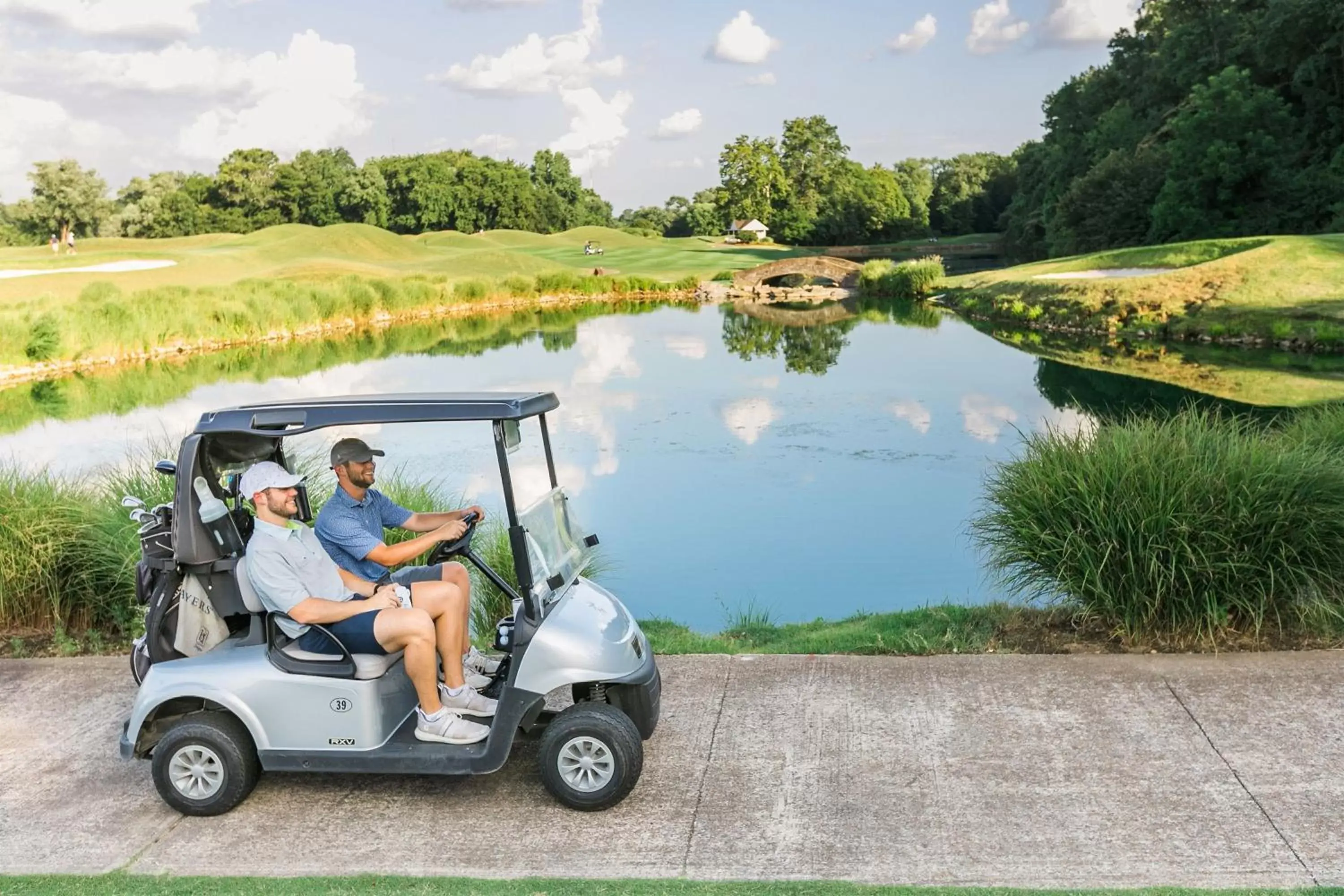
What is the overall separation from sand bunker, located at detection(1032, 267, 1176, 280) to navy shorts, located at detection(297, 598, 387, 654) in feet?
113

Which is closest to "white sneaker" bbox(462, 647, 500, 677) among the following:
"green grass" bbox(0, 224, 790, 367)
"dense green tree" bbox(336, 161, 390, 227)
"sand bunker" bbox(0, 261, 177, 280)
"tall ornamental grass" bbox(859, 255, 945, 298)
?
"green grass" bbox(0, 224, 790, 367)

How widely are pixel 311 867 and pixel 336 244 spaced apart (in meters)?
72.0

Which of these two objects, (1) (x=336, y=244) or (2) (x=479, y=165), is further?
(2) (x=479, y=165)

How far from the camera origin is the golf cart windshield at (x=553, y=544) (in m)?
5.02

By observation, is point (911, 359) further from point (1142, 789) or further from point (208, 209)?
point (208, 209)

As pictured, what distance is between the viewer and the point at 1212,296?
31.1 m

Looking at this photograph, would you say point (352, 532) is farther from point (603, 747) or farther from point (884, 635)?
point (884, 635)

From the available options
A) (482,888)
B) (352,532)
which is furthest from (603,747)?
(352,532)

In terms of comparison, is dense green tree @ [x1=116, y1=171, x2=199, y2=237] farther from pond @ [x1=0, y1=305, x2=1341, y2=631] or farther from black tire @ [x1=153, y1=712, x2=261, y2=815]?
black tire @ [x1=153, y1=712, x2=261, y2=815]

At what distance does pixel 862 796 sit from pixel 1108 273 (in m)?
36.4

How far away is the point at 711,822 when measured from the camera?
190 inches

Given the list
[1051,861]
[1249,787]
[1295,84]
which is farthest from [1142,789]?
[1295,84]

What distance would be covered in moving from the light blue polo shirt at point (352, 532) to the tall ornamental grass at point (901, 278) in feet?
162

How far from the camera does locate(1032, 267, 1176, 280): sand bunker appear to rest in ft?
119
